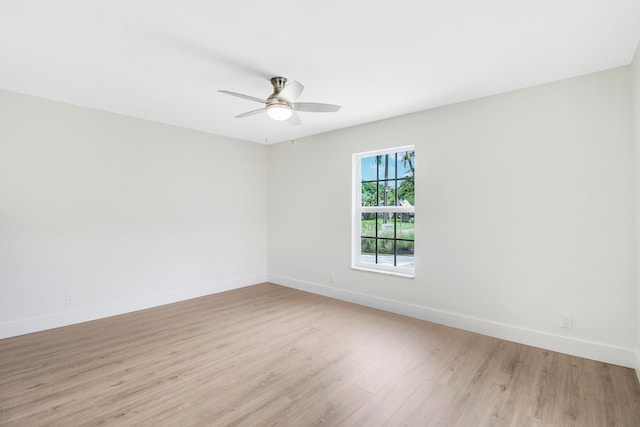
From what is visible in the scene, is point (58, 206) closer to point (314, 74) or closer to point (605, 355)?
point (314, 74)

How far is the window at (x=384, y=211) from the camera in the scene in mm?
3932

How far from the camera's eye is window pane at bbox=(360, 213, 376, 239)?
14.1ft

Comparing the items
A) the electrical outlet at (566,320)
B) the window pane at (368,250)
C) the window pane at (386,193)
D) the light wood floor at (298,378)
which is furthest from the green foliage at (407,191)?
the electrical outlet at (566,320)

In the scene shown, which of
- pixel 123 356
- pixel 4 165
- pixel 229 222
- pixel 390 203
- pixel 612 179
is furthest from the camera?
pixel 229 222

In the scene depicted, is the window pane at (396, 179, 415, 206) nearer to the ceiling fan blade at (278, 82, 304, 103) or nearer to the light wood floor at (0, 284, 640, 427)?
the light wood floor at (0, 284, 640, 427)

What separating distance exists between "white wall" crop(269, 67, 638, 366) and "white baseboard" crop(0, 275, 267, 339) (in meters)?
2.38

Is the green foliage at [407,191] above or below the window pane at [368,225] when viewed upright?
above

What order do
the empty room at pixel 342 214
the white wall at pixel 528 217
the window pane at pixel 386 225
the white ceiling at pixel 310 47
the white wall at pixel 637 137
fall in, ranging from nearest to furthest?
the white ceiling at pixel 310 47, the empty room at pixel 342 214, the white wall at pixel 637 137, the white wall at pixel 528 217, the window pane at pixel 386 225

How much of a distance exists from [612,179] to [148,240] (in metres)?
5.12

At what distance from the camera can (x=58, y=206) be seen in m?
3.40

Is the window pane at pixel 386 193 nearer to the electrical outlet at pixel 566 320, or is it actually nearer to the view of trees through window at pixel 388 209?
the view of trees through window at pixel 388 209

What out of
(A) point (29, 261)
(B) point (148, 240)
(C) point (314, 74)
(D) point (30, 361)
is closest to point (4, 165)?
(A) point (29, 261)

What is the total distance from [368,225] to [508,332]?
6.79 ft

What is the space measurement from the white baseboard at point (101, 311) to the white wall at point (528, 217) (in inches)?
93.7
